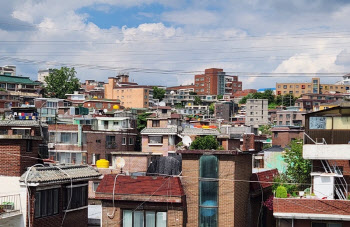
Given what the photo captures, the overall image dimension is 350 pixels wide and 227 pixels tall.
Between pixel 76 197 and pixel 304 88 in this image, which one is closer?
pixel 76 197

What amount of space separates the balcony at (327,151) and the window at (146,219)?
704 cm

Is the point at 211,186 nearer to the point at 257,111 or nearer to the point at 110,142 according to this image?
the point at 110,142

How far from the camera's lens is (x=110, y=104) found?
A: 115750mm

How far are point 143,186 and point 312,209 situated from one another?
730 cm

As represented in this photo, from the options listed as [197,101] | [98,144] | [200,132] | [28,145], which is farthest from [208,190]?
[197,101]

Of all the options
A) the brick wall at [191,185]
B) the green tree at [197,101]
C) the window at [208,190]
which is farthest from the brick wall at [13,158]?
the green tree at [197,101]

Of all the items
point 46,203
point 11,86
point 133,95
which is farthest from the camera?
point 133,95

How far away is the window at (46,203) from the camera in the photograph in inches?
835

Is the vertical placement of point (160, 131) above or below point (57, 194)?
above

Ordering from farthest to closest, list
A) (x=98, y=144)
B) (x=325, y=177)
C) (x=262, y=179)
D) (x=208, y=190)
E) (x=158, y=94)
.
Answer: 1. (x=158, y=94)
2. (x=98, y=144)
3. (x=262, y=179)
4. (x=208, y=190)
5. (x=325, y=177)

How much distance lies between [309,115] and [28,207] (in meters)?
13.7

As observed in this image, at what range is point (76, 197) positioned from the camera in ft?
78.2

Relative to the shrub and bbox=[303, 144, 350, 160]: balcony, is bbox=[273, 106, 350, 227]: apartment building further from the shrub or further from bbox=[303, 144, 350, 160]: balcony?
the shrub

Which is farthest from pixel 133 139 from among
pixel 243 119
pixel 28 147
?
pixel 243 119
